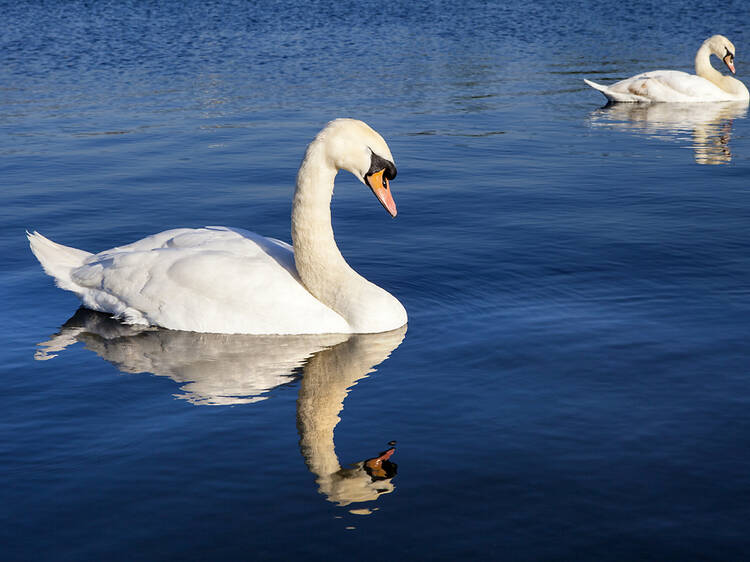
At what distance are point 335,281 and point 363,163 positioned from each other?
1.04 metres

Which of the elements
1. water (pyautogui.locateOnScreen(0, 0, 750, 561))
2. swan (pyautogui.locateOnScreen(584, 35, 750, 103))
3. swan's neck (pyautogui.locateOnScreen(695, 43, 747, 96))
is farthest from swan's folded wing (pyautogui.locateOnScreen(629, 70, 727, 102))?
water (pyautogui.locateOnScreen(0, 0, 750, 561))

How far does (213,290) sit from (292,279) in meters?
0.68

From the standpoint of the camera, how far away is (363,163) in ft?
25.9

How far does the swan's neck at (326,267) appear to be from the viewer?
8164 millimetres

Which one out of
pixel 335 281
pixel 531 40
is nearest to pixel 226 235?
pixel 335 281

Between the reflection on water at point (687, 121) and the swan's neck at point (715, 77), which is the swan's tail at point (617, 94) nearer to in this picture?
the reflection on water at point (687, 121)

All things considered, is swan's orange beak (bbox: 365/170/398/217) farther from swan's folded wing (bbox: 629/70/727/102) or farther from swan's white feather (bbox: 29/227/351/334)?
swan's folded wing (bbox: 629/70/727/102)

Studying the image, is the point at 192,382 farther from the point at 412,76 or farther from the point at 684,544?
the point at 412,76

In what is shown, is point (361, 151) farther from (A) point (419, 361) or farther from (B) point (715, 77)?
(B) point (715, 77)

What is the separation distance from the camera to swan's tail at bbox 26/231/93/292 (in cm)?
891

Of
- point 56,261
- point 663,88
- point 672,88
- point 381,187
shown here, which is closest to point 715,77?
point 672,88

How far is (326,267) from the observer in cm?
825

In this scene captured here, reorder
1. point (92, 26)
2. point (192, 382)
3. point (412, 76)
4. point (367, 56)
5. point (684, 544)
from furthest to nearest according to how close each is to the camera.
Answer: point (92, 26) < point (367, 56) < point (412, 76) < point (192, 382) < point (684, 544)

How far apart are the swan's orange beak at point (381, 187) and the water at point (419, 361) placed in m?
1.08
